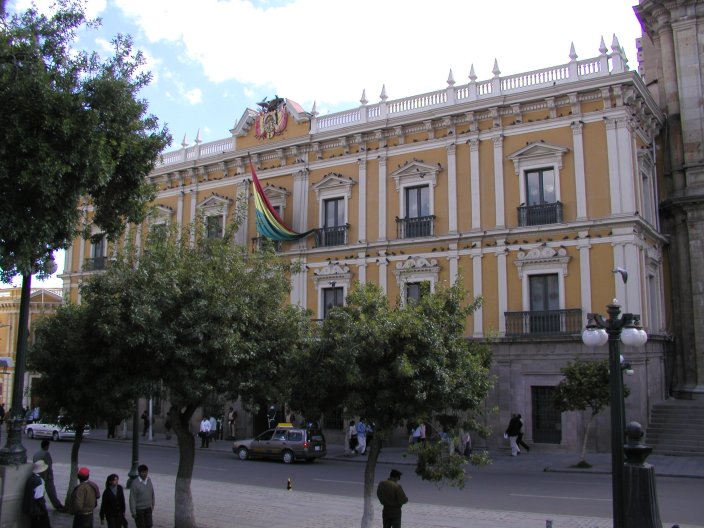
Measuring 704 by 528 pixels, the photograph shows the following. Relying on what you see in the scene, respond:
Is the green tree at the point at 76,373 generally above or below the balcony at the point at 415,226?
below

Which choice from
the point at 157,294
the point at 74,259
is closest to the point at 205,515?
the point at 157,294

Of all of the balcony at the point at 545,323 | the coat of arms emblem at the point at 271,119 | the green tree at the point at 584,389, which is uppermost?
the coat of arms emblem at the point at 271,119

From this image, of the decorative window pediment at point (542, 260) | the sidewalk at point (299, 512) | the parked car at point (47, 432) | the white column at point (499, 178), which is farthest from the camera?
the parked car at point (47, 432)

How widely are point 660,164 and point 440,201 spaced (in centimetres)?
941

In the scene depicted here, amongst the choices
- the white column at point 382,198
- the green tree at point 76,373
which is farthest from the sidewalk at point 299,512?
the white column at point 382,198

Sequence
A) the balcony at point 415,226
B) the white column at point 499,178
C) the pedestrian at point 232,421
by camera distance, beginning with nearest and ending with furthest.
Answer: the white column at point 499,178
the balcony at point 415,226
the pedestrian at point 232,421

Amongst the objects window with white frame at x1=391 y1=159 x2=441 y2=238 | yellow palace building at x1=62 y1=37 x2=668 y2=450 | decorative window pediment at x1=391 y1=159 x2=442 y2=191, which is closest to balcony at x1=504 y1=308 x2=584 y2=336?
yellow palace building at x1=62 y1=37 x2=668 y2=450

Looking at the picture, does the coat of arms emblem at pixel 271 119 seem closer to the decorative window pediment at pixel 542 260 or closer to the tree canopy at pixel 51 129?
the decorative window pediment at pixel 542 260

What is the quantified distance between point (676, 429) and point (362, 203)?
14943 mm

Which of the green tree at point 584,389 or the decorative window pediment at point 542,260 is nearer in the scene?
the green tree at point 584,389

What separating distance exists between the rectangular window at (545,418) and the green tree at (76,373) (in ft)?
52.9

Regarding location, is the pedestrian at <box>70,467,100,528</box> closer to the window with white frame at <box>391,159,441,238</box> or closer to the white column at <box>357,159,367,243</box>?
the window with white frame at <box>391,159,441,238</box>

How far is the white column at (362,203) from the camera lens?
3070cm

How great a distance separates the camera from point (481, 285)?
90.8 feet
